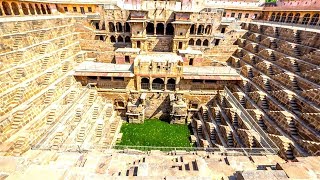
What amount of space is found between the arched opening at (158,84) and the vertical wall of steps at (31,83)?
30.3 ft

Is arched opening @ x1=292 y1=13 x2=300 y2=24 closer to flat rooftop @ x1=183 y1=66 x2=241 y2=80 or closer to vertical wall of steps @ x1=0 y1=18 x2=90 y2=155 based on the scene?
flat rooftop @ x1=183 y1=66 x2=241 y2=80

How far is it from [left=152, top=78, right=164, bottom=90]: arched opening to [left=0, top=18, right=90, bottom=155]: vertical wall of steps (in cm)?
923

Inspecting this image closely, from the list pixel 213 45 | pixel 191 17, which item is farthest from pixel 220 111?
pixel 191 17

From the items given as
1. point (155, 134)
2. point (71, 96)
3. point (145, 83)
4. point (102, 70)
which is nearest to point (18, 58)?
point (71, 96)

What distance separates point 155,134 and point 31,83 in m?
13.7

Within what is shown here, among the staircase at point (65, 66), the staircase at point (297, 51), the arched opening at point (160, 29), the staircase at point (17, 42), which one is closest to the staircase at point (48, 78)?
the staircase at point (65, 66)

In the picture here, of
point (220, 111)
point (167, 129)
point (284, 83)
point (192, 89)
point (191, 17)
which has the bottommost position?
point (167, 129)

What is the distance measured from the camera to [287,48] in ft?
65.1

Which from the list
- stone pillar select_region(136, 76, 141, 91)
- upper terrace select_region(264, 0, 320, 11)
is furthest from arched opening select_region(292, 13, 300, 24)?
stone pillar select_region(136, 76, 141, 91)

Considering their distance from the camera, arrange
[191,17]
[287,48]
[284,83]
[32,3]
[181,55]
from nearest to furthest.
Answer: [284,83] → [287,48] → [181,55] → [191,17] → [32,3]

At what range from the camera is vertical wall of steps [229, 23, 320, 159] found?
41.5 feet

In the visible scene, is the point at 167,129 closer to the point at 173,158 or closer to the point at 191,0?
the point at 173,158

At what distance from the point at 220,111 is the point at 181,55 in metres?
10.3

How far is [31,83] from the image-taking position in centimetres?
1526
